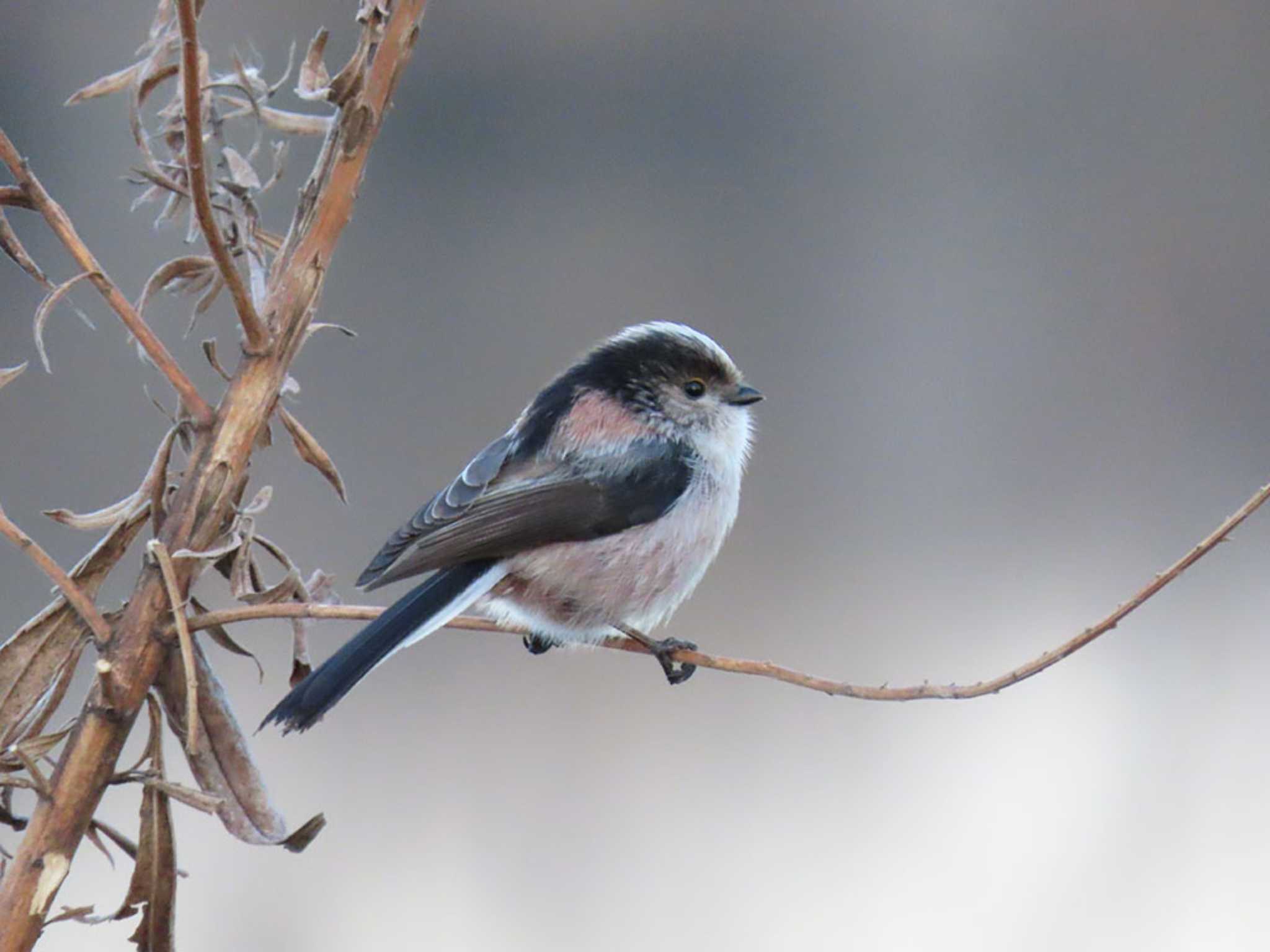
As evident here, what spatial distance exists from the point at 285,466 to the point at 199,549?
1652 mm

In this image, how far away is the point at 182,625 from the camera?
794 millimetres

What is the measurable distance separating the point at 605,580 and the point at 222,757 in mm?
663

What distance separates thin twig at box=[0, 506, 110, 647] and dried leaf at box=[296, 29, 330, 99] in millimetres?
361

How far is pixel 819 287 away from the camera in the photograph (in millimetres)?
2736

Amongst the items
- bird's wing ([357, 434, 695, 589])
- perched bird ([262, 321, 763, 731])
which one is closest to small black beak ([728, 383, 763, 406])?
perched bird ([262, 321, 763, 731])

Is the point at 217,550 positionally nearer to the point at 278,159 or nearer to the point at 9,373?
the point at 9,373

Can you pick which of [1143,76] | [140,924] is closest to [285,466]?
[140,924]

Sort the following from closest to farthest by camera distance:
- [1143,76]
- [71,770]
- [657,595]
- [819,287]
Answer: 1. [71,770]
2. [657,595]
3. [819,287]
4. [1143,76]

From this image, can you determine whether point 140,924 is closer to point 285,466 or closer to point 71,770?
point 71,770

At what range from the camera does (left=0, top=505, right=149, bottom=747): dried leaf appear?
0.86 meters

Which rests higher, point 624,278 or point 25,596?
point 624,278

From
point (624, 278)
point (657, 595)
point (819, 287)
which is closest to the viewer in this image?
point (657, 595)

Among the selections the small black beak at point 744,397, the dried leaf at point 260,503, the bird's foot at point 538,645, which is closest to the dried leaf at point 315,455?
the dried leaf at point 260,503

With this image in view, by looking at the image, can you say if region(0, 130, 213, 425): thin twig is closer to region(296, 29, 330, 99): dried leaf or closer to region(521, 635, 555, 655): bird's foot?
region(296, 29, 330, 99): dried leaf
